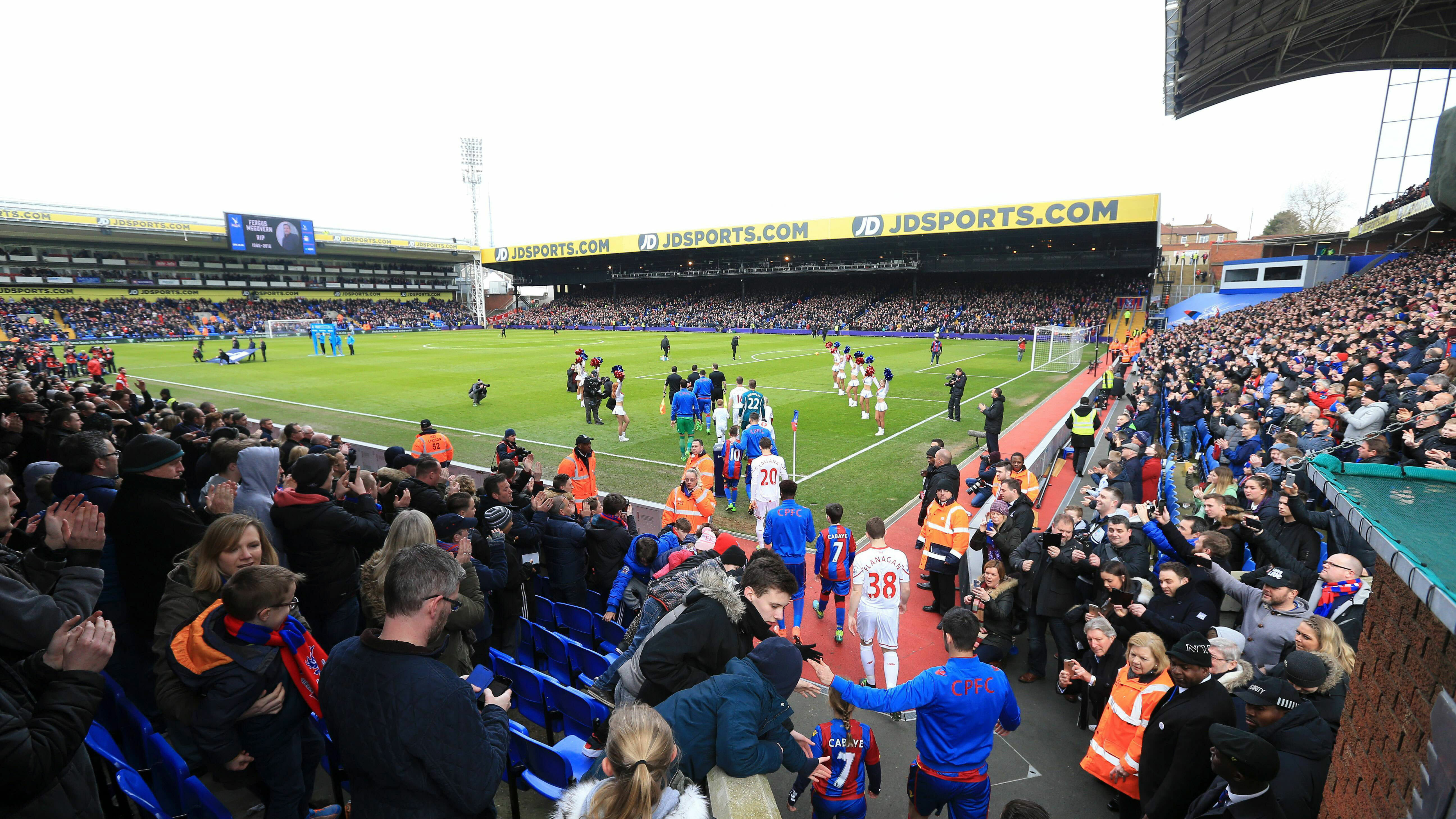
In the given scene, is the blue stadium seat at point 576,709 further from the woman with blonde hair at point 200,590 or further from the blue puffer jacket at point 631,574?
the woman with blonde hair at point 200,590

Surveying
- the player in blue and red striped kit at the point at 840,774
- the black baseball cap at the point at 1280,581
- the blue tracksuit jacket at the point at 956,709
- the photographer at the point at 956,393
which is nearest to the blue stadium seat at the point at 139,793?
the player in blue and red striped kit at the point at 840,774

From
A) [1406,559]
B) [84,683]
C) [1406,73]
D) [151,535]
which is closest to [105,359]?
[151,535]

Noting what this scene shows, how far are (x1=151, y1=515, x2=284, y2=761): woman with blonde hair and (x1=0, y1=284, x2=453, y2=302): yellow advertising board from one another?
75.0 metres

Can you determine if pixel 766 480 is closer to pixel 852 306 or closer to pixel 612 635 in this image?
pixel 612 635

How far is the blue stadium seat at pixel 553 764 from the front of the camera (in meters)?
3.07

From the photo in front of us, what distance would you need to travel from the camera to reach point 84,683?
2.12m

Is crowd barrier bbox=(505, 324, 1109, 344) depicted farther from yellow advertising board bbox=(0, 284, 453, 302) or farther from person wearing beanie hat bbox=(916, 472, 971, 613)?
person wearing beanie hat bbox=(916, 472, 971, 613)

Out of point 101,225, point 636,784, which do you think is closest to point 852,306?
point 636,784

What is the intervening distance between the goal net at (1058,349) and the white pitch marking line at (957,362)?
2446 mm

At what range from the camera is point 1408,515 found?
2039 millimetres

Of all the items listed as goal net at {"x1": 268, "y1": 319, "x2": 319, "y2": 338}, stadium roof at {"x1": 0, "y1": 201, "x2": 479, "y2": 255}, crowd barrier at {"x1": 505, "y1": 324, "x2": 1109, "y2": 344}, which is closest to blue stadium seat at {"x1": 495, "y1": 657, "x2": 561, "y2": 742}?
crowd barrier at {"x1": 505, "y1": 324, "x2": 1109, "y2": 344}

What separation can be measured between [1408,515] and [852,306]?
5867cm

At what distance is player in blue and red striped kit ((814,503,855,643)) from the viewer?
5.98 metres

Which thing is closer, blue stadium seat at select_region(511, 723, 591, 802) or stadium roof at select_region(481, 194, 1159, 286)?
blue stadium seat at select_region(511, 723, 591, 802)
